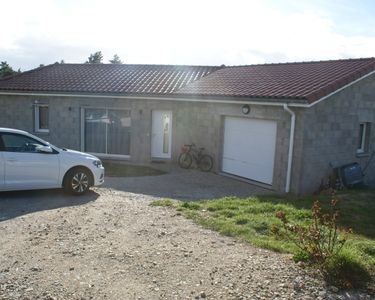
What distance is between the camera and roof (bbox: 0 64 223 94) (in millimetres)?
16891

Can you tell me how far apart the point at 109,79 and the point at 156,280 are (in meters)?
14.5

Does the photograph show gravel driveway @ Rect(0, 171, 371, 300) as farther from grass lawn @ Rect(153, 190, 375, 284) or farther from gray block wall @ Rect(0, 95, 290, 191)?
gray block wall @ Rect(0, 95, 290, 191)

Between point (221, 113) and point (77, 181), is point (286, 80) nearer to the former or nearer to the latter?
point (221, 113)

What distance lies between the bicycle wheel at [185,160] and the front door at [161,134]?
3.47 feet

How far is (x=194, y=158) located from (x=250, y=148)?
8.49 ft

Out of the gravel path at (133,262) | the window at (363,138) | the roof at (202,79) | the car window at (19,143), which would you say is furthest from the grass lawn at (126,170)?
the window at (363,138)

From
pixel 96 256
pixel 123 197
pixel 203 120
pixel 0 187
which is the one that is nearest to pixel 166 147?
pixel 203 120

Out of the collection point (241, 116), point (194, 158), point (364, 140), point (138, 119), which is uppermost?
point (241, 116)

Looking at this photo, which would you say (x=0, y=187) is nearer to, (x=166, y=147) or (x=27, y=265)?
(x=27, y=265)

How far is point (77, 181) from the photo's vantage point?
10047 mm

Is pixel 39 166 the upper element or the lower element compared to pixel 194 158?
upper

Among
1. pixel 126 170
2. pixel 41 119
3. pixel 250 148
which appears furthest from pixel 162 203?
pixel 41 119

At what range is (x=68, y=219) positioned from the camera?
7801 millimetres

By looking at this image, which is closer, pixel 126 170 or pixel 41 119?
pixel 126 170
